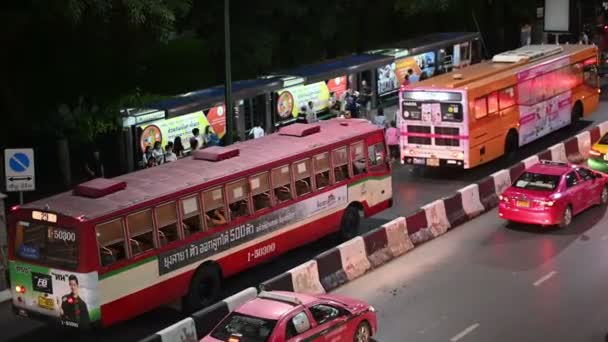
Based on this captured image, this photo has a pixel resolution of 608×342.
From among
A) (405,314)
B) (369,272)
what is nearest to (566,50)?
(369,272)

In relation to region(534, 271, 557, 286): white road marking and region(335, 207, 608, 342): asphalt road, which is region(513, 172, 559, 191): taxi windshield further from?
region(534, 271, 557, 286): white road marking

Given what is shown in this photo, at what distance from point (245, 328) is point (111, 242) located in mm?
3554

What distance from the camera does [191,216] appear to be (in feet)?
62.8

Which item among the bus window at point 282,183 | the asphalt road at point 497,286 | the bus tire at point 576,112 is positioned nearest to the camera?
the asphalt road at point 497,286

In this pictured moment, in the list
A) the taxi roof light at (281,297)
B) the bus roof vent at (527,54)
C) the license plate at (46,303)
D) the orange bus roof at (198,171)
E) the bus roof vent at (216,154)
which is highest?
the bus roof vent at (527,54)

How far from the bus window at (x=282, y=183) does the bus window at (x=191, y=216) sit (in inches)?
89.1

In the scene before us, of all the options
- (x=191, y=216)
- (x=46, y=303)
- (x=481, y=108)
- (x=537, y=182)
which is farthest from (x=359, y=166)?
(x=46, y=303)

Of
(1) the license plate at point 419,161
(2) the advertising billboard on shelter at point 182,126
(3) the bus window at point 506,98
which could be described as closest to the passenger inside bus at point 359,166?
(1) the license plate at point 419,161

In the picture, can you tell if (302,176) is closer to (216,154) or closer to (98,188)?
(216,154)

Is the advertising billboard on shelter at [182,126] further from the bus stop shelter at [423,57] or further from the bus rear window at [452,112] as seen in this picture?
the bus stop shelter at [423,57]

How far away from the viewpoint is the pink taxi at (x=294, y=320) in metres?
14.9

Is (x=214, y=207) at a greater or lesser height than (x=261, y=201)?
greater

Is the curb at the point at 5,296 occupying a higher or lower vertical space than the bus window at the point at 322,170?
lower

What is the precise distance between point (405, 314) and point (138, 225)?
5.10 m
